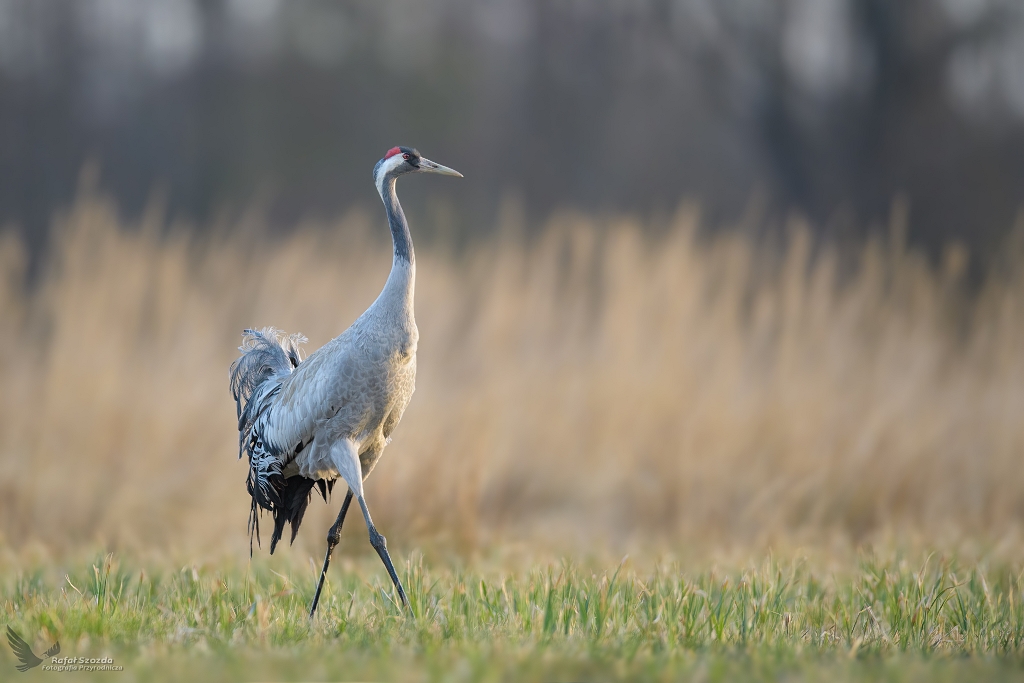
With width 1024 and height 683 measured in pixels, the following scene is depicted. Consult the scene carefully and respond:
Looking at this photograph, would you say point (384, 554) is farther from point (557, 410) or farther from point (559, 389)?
point (559, 389)

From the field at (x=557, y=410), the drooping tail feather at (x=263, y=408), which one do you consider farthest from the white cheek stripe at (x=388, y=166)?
the field at (x=557, y=410)

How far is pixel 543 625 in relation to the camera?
3205 mm

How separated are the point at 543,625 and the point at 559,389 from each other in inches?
117

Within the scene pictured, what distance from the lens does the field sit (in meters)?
5.03

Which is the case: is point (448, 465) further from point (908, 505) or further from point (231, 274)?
point (908, 505)

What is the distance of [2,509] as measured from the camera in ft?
18.1

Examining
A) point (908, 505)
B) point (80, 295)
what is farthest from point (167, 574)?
point (908, 505)

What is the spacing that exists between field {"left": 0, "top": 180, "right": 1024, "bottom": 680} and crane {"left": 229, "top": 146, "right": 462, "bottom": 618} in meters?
0.58

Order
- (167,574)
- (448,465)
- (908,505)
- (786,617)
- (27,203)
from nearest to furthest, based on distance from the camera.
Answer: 1. (786,617)
2. (167,574)
3. (448,465)
4. (908,505)
5. (27,203)

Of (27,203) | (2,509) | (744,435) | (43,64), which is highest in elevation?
(43,64)

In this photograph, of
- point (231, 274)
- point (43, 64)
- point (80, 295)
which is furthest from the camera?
point (43, 64)

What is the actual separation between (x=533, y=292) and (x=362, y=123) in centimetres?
960

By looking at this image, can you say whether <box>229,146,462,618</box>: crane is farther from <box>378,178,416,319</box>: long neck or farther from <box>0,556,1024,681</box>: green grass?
<box>0,556,1024,681</box>: green grass

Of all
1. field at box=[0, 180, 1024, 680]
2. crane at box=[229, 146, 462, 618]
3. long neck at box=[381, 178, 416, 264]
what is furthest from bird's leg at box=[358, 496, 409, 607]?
long neck at box=[381, 178, 416, 264]
